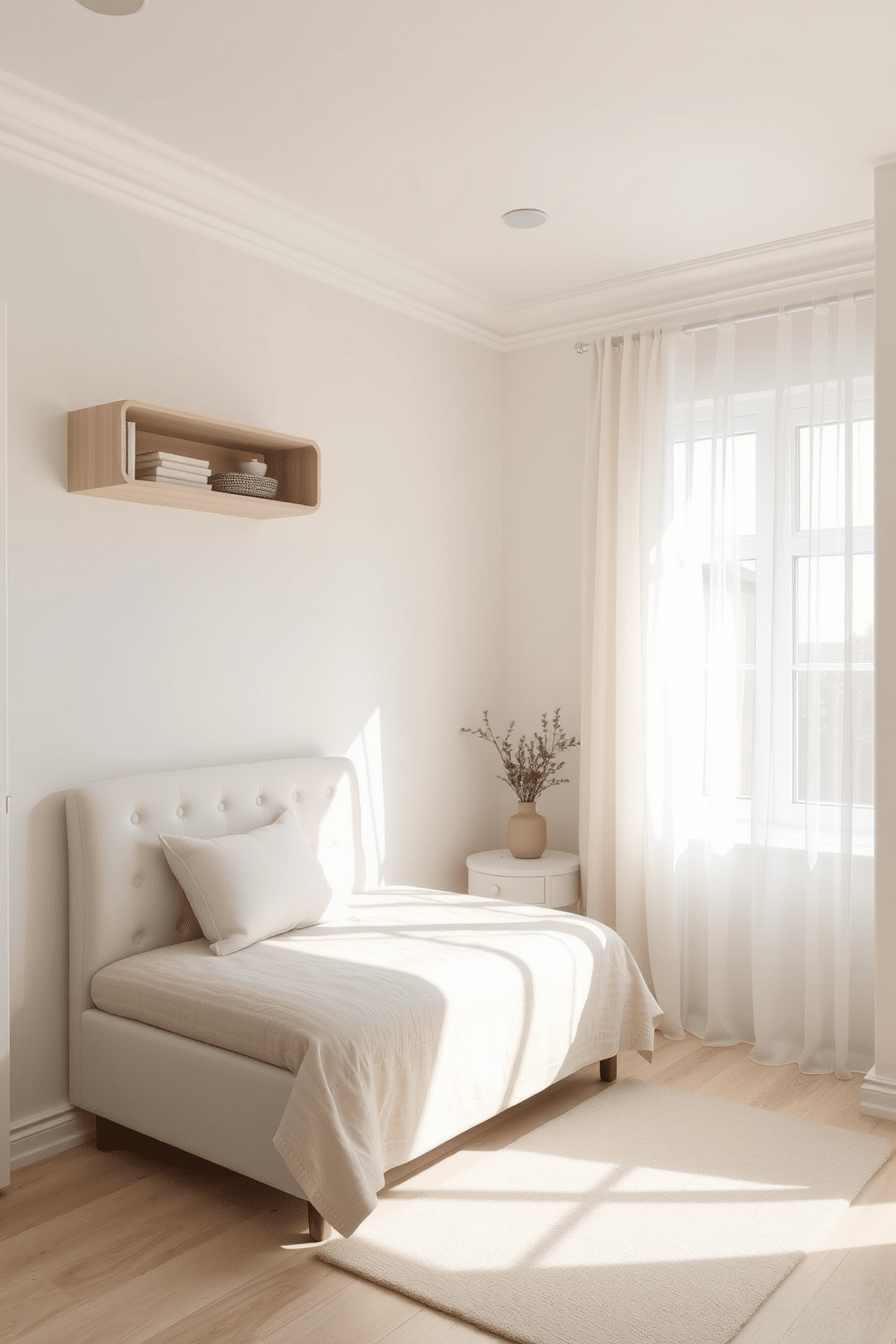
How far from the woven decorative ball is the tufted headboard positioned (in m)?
0.84

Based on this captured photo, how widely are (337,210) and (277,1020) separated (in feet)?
8.29

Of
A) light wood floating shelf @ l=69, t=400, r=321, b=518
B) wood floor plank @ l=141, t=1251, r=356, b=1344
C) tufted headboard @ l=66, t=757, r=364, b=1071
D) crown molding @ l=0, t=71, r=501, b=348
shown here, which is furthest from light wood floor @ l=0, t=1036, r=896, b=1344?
crown molding @ l=0, t=71, r=501, b=348

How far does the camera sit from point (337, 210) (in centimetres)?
357

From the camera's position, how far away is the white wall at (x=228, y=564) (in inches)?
116

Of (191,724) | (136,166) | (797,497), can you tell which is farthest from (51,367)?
(797,497)

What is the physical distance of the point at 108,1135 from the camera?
2.98m

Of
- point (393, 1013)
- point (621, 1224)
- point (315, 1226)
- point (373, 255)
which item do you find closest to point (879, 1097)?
point (621, 1224)

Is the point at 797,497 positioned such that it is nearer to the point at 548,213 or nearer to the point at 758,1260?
the point at 548,213

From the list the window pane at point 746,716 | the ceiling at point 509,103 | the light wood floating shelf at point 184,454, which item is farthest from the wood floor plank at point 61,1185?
the ceiling at point 509,103

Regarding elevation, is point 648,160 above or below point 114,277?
above

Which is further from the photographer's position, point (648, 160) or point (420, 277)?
point (420, 277)

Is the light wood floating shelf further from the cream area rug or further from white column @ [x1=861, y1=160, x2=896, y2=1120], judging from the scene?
the cream area rug

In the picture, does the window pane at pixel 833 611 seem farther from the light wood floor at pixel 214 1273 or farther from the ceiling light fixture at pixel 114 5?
the ceiling light fixture at pixel 114 5

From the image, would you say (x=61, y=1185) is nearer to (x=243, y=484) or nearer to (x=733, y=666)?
(x=243, y=484)
